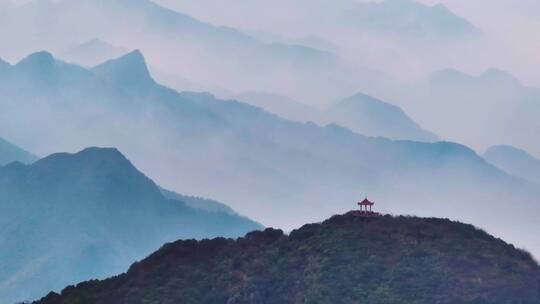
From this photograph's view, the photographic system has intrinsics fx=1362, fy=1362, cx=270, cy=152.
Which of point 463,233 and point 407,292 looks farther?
point 463,233

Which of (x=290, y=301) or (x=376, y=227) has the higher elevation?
(x=376, y=227)

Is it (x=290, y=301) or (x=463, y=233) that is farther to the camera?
(x=463, y=233)

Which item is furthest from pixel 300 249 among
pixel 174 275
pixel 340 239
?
pixel 174 275

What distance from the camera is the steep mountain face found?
160 metres

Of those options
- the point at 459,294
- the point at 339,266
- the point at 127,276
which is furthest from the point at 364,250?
the point at 127,276

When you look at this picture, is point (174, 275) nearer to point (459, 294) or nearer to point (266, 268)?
point (266, 268)

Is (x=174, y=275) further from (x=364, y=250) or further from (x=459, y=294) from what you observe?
(x=459, y=294)

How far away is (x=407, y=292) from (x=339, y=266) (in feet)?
38.7

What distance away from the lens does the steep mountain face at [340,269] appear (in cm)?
15988

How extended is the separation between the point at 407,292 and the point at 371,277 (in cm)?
663

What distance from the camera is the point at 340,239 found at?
573 feet

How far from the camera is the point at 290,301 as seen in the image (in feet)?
538

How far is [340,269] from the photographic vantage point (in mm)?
168000

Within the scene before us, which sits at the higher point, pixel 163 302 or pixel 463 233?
pixel 463 233
